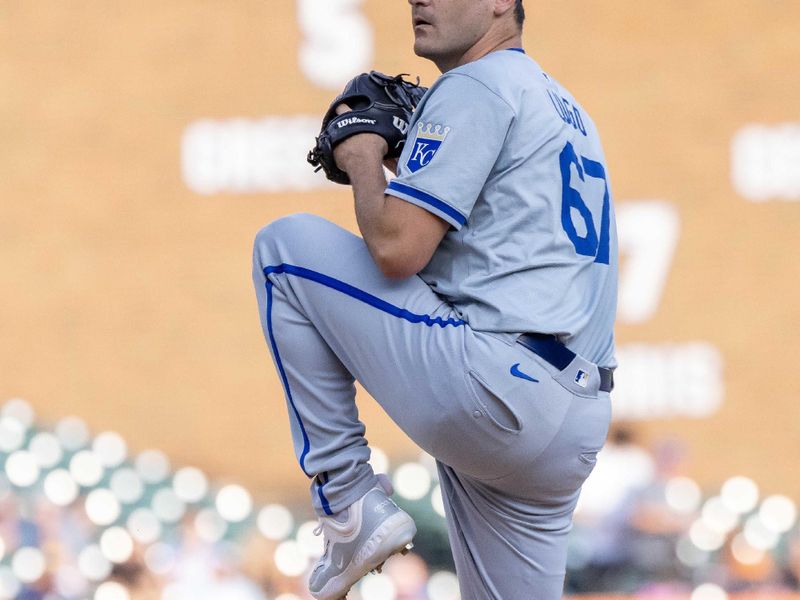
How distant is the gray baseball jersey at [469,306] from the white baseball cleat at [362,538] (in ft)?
0.09

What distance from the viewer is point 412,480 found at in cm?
428

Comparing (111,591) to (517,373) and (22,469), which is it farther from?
(517,373)

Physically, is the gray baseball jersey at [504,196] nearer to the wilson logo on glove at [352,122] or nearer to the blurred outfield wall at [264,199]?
the wilson logo on glove at [352,122]

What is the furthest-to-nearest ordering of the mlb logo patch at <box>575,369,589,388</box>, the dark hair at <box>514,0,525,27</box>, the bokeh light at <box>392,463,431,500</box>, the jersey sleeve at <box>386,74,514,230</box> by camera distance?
the bokeh light at <box>392,463,431,500</box>, the dark hair at <box>514,0,525,27</box>, the mlb logo patch at <box>575,369,589,388</box>, the jersey sleeve at <box>386,74,514,230</box>

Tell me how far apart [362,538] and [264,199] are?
2.53 m

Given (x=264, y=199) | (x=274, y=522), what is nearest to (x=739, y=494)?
(x=274, y=522)

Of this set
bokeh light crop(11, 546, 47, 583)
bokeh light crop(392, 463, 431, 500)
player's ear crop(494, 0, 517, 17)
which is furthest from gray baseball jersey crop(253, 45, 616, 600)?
bokeh light crop(11, 546, 47, 583)

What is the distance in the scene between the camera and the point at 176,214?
14.3ft

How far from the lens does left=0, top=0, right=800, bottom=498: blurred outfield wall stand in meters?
4.30

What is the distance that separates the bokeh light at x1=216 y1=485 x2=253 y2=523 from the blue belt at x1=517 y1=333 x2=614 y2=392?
2545mm

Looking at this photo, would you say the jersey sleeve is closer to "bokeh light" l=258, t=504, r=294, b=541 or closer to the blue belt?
the blue belt

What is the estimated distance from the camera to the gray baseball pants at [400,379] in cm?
186

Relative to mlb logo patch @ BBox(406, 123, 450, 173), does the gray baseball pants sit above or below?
below

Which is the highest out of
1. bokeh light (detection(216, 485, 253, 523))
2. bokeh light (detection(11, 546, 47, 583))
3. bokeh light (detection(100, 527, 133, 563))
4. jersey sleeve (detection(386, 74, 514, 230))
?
jersey sleeve (detection(386, 74, 514, 230))
